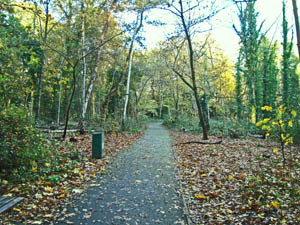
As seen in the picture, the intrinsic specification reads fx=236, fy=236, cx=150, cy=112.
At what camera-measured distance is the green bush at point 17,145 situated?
17.2ft

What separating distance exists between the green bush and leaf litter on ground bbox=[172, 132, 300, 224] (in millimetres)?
3610

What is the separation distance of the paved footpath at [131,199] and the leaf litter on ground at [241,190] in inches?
15.7

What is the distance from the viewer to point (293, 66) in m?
22.6

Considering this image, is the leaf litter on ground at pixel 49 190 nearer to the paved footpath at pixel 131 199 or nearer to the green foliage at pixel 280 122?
the paved footpath at pixel 131 199

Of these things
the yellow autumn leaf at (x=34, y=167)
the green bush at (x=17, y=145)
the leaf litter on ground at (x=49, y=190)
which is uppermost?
the green bush at (x=17, y=145)

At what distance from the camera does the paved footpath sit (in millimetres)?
4012

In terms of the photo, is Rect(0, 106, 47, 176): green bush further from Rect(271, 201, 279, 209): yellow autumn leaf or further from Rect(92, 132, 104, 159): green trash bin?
Rect(271, 201, 279, 209): yellow autumn leaf

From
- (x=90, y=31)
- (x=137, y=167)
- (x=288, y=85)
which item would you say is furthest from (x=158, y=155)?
(x=288, y=85)

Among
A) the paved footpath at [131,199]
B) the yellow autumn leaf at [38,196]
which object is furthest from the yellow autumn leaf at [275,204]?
the yellow autumn leaf at [38,196]

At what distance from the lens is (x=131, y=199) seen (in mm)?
4879

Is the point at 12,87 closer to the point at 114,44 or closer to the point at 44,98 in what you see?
the point at 114,44

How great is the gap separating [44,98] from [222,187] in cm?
2960

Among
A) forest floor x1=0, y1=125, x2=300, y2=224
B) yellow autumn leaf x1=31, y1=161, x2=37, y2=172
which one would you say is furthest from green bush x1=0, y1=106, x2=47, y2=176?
forest floor x1=0, y1=125, x2=300, y2=224

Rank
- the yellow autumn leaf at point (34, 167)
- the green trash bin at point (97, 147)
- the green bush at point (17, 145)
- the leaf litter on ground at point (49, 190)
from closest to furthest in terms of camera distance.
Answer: the leaf litter on ground at point (49, 190), the green bush at point (17, 145), the yellow autumn leaf at point (34, 167), the green trash bin at point (97, 147)
